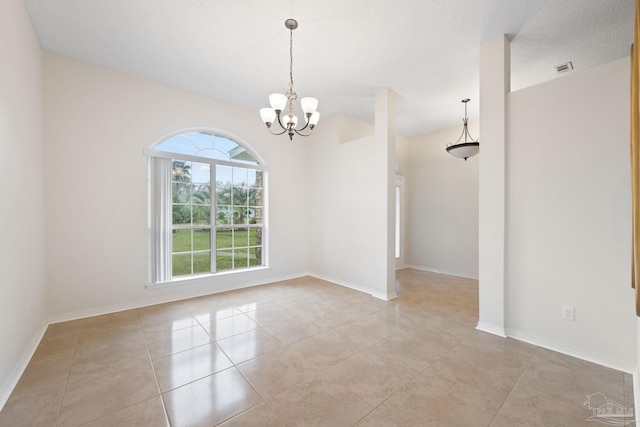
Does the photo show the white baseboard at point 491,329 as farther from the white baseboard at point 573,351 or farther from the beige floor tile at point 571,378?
the beige floor tile at point 571,378

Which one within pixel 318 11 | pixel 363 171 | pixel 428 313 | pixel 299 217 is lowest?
pixel 428 313

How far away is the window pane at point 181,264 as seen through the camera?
3969 mm

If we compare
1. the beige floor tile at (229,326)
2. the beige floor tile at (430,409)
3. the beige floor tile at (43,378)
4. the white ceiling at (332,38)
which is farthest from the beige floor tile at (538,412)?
the white ceiling at (332,38)

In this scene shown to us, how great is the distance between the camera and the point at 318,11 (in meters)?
2.36

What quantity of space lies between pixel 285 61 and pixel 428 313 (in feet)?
12.3

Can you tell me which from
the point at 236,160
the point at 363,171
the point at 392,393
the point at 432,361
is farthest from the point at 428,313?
the point at 236,160

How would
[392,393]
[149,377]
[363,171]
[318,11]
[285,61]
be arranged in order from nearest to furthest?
1. [392,393]
2. [149,377]
3. [318,11]
4. [285,61]
5. [363,171]

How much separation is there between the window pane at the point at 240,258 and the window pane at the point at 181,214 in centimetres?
98

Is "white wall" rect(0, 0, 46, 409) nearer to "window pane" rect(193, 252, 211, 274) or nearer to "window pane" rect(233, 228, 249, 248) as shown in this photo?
"window pane" rect(193, 252, 211, 274)

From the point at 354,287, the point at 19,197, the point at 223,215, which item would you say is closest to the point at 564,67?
the point at 354,287

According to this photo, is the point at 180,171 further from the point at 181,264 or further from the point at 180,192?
the point at 181,264

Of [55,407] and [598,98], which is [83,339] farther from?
[598,98]

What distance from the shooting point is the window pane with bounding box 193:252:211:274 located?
4133 mm

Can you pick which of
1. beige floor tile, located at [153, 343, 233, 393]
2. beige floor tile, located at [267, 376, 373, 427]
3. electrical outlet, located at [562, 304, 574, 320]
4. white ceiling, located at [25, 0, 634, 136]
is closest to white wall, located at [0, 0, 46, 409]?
white ceiling, located at [25, 0, 634, 136]
